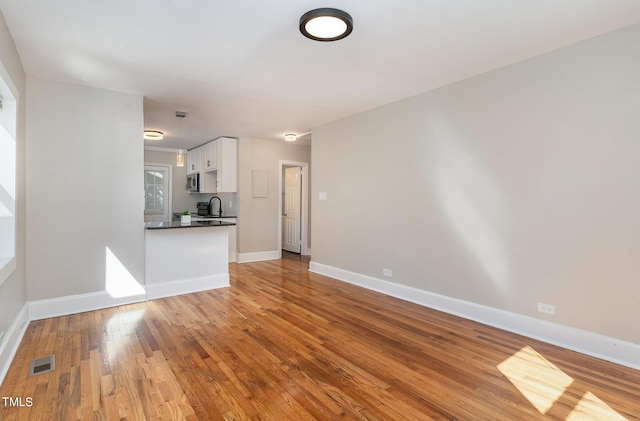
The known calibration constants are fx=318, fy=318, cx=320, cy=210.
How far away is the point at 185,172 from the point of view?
26.9ft

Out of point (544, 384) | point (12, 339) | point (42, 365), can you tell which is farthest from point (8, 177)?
point (544, 384)

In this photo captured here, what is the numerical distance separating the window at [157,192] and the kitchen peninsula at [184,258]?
383 centimetres

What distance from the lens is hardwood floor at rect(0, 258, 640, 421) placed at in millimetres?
1899

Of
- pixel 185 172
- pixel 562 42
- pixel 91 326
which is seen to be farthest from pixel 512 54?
pixel 185 172

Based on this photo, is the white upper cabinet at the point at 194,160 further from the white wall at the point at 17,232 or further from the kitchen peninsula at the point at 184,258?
the white wall at the point at 17,232

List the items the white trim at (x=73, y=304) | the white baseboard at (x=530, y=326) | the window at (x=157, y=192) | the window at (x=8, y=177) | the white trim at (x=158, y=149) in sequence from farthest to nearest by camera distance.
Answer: the window at (x=157, y=192)
the white trim at (x=158, y=149)
the white trim at (x=73, y=304)
the window at (x=8, y=177)
the white baseboard at (x=530, y=326)

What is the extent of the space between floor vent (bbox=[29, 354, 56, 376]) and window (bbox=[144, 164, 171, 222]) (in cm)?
566

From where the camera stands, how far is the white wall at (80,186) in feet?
11.0

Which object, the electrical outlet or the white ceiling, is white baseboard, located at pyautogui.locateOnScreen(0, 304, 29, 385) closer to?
the white ceiling

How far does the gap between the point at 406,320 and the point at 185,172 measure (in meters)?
6.89

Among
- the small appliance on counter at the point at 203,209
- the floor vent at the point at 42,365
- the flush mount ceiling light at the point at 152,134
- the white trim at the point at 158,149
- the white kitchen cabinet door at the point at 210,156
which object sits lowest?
the floor vent at the point at 42,365

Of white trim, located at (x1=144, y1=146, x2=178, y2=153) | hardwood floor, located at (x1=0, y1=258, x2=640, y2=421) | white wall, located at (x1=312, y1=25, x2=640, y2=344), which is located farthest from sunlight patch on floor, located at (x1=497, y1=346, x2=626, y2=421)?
white trim, located at (x1=144, y1=146, x2=178, y2=153)

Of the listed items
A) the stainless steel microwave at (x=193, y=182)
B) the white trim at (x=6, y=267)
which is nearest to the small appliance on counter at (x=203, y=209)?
the stainless steel microwave at (x=193, y=182)

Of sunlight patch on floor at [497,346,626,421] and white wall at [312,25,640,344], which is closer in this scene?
sunlight patch on floor at [497,346,626,421]
